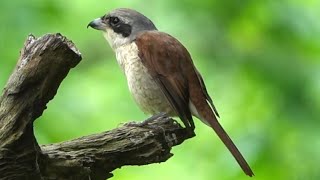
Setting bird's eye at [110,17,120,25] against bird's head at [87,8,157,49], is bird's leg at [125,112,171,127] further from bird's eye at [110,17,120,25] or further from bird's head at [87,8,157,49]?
bird's eye at [110,17,120,25]

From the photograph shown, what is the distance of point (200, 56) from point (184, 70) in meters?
1.53

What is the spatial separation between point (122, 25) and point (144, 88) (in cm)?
64

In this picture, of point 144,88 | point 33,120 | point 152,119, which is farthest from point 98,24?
point 33,120

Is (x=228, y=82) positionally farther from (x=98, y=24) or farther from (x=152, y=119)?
(x=152, y=119)

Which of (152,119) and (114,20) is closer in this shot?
(152,119)

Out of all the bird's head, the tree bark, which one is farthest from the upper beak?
the tree bark

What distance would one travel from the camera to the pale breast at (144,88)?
5492mm

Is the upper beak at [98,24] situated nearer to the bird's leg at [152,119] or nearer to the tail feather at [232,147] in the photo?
the bird's leg at [152,119]

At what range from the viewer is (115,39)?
599 cm

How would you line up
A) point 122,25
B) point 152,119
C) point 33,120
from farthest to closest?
1. point 122,25
2. point 152,119
3. point 33,120

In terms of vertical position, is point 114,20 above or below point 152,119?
above

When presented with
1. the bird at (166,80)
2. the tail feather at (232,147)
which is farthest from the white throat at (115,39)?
the tail feather at (232,147)

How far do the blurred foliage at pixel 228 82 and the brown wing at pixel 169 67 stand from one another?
64cm

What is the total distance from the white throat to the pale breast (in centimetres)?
28
